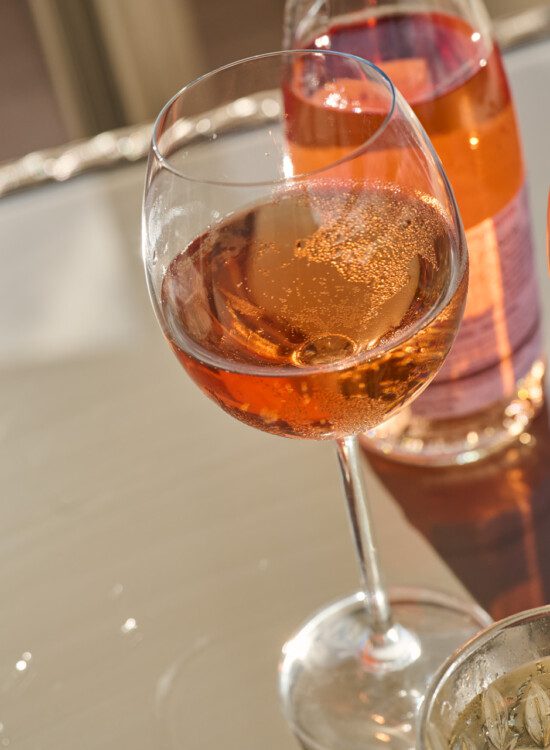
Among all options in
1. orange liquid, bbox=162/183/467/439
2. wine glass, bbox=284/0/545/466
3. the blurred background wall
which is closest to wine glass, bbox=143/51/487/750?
orange liquid, bbox=162/183/467/439

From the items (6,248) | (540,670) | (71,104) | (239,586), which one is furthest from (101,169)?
(71,104)

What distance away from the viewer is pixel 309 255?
1.83ft

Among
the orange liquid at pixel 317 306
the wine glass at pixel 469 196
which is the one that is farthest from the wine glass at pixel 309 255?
the wine glass at pixel 469 196

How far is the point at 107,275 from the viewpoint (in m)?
0.88

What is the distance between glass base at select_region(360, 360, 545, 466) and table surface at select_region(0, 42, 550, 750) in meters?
Answer: 0.02

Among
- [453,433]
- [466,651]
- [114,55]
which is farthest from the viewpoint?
[114,55]

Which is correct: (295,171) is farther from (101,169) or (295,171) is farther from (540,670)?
(101,169)

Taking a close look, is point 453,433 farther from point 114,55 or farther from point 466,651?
point 114,55

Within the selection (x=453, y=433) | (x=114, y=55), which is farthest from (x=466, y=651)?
(x=114, y=55)

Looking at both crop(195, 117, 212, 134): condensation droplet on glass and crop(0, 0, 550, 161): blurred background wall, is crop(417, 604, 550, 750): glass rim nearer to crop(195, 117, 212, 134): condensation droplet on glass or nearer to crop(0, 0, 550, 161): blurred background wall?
crop(195, 117, 212, 134): condensation droplet on glass

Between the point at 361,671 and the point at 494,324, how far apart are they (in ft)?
0.67

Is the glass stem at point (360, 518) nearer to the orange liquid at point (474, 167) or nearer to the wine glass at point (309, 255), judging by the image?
the wine glass at point (309, 255)

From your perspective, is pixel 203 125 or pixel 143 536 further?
pixel 143 536

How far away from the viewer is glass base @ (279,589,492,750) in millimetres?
600
